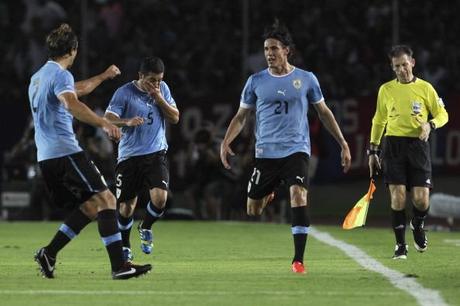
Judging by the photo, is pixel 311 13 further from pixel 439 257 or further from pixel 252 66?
pixel 439 257

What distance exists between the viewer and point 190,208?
23891 mm

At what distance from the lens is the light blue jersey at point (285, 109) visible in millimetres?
12531

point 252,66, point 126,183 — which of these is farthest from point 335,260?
point 252,66

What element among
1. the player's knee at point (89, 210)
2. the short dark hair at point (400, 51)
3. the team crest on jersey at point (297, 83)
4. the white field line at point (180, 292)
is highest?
the short dark hair at point (400, 51)

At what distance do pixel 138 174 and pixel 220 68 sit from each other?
9950mm

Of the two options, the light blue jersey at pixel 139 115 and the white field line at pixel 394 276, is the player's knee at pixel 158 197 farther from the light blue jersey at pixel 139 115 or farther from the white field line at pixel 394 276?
the white field line at pixel 394 276

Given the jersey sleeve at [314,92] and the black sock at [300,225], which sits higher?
the jersey sleeve at [314,92]

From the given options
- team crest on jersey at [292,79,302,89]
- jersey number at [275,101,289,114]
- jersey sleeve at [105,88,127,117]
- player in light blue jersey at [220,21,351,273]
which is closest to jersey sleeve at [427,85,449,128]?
player in light blue jersey at [220,21,351,273]

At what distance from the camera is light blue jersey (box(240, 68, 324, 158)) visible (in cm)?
1253

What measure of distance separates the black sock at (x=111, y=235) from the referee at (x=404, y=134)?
3.90 metres

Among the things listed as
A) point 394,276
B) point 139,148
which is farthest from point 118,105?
point 394,276

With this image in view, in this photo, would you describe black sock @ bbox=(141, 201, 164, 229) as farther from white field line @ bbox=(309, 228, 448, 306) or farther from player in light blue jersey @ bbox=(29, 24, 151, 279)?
player in light blue jersey @ bbox=(29, 24, 151, 279)

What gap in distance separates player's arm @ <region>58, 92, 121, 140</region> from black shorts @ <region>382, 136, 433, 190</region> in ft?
14.8

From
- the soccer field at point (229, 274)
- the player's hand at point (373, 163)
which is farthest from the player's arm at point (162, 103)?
the player's hand at point (373, 163)
